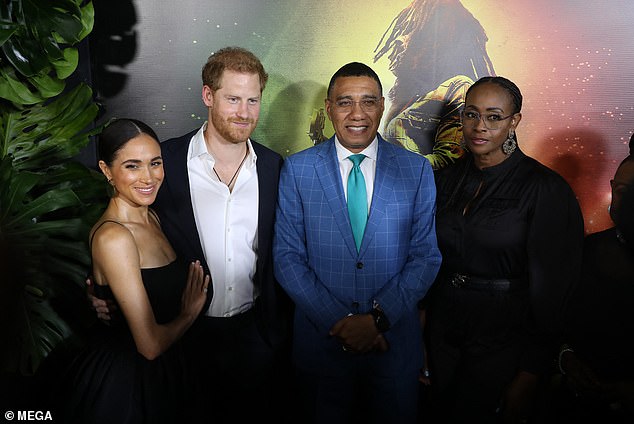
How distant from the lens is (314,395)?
245 centimetres

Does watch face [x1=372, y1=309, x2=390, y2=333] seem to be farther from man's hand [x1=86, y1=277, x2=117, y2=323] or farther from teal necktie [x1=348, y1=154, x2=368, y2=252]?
man's hand [x1=86, y1=277, x2=117, y2=323]

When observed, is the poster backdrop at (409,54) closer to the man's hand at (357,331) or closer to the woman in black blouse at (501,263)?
the woman in black blouse at (501,263)

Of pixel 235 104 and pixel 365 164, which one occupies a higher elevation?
pixel 235 104

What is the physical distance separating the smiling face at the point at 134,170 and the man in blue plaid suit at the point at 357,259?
646mm

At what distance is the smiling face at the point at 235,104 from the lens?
231 centimetres

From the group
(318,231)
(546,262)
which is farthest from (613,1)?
(318,231)

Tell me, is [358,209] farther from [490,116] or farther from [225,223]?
[490,116]

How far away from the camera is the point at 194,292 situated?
83.8 inches

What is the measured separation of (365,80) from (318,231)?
696 mm

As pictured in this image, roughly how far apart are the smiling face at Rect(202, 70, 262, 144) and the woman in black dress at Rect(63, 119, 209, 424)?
417 mm

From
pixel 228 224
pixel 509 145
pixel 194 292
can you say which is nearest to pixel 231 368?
pixel 194 292

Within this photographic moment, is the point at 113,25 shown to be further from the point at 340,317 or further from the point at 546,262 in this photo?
the point at 546,262

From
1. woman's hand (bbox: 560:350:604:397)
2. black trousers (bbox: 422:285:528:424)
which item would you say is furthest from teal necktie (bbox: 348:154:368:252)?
woman's hand (bbox: 560:350:604:397)

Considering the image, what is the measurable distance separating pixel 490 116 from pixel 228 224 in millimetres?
1300
